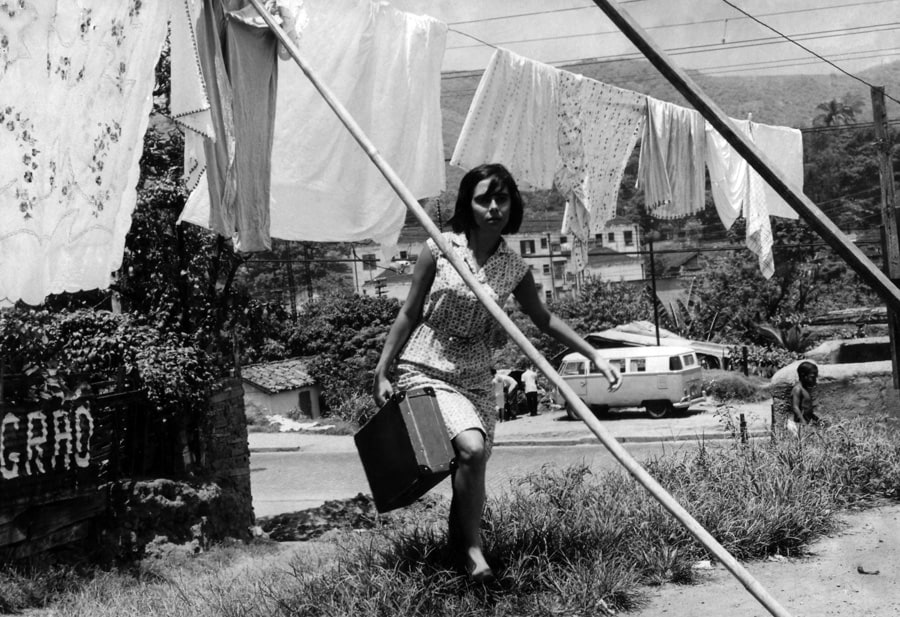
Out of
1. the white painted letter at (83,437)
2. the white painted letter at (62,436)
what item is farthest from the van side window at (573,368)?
the white painted letter at (62,436)

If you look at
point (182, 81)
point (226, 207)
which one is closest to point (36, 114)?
point (182, 81)

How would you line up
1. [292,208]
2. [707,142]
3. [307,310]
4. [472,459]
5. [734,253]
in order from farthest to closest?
[734,253] → [307,310] → [707,142] → [292,208] → [472,459]

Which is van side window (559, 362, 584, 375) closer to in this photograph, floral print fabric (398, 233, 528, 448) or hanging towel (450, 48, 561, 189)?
hanging towel (450, 48, 561, 189)

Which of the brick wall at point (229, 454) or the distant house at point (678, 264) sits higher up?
the distant house at point (678, 264)

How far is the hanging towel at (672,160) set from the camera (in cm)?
969

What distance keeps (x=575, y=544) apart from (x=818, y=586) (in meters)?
1.09

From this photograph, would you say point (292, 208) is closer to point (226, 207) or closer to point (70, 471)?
point (226, 207)

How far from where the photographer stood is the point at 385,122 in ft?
21.7

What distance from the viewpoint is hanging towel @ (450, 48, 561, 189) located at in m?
7.97

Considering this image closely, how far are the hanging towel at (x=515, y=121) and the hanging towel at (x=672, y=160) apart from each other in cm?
155

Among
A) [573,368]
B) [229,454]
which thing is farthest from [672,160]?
[573,368]

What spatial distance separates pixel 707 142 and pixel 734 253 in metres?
34.2

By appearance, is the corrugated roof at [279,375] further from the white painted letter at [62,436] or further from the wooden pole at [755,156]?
the wooden pole at [755,156]

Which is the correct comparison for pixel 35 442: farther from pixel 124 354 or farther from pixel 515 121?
pixel 515 121
